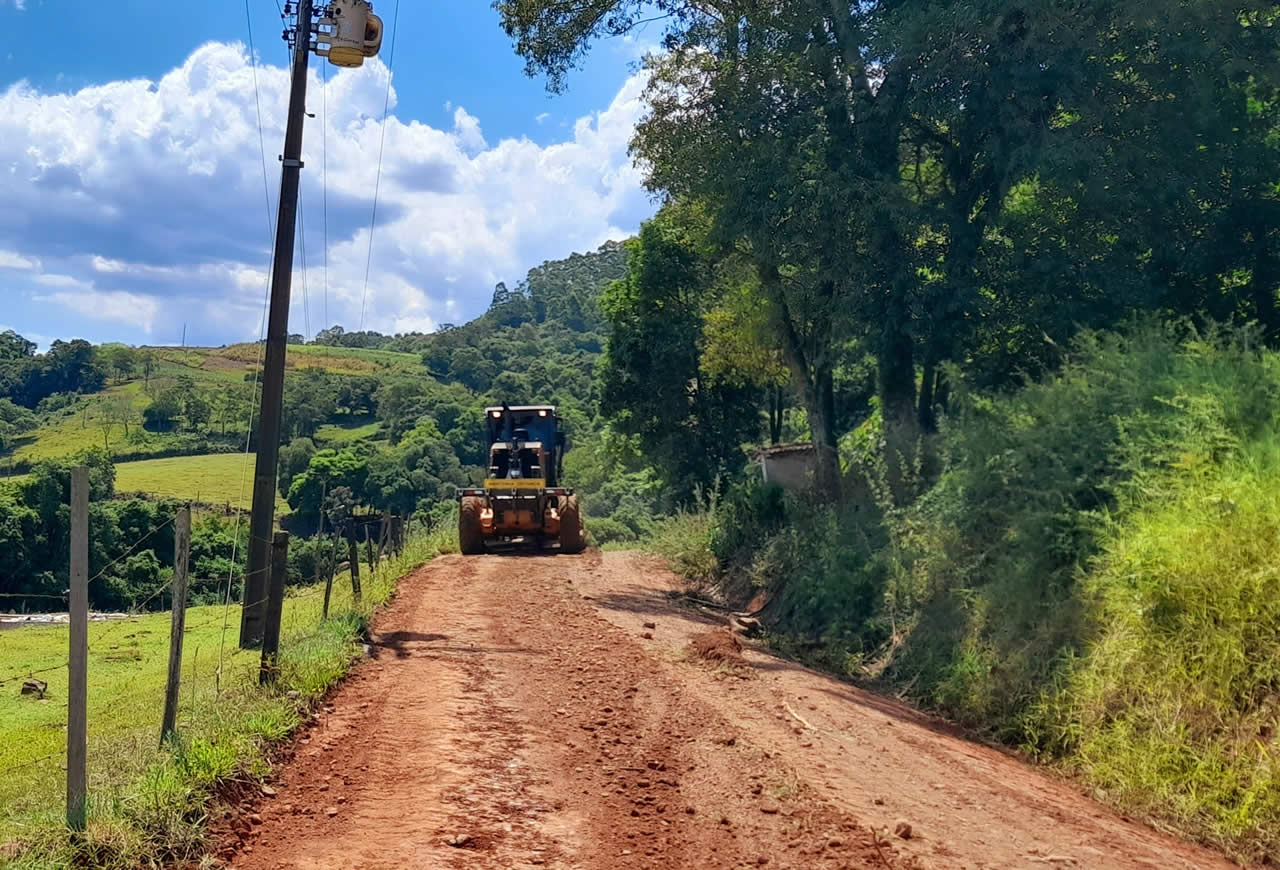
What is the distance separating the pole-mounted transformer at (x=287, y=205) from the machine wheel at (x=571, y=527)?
11.6 meters

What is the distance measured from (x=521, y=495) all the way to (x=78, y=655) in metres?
18.7

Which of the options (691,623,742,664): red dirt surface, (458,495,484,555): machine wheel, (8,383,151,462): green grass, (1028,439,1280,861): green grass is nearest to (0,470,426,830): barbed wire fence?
(691,623,742,664): red dirt surface

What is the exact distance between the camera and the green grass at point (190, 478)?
176 feet

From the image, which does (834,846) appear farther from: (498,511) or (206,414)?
(206,414)

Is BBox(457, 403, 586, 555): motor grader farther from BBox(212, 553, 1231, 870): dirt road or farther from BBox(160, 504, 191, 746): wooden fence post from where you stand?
BBox(160, 504, 191, 746): wooden fence post

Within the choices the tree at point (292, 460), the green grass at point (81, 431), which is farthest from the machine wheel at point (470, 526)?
the green grass at point (81, 431)

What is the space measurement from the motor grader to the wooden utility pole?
1077 cm

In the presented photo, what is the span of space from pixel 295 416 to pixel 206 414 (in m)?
8.20

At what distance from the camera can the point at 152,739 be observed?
23.4ft

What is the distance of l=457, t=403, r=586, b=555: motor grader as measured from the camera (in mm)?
23770

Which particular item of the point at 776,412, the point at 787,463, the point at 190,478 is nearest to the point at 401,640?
the point at 787,463

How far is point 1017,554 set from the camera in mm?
10297

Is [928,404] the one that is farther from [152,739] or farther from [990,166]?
[152,739]

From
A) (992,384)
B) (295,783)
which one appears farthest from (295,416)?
(295,783)
